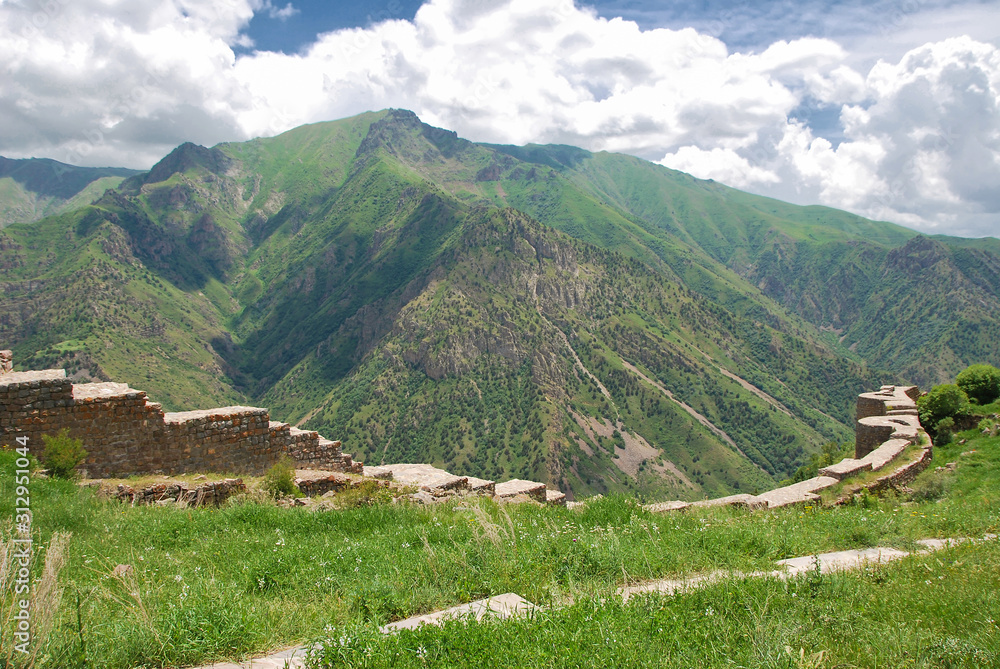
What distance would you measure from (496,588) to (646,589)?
1.50 m

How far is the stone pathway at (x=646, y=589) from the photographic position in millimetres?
4121

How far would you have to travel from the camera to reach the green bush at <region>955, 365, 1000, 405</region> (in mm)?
17656

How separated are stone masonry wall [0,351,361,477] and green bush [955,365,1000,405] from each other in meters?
21.9

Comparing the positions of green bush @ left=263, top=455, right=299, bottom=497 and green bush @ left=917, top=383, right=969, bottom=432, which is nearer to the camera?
green bush @ left=263, top=455, right=299, bottom=497

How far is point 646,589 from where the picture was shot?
209 inches

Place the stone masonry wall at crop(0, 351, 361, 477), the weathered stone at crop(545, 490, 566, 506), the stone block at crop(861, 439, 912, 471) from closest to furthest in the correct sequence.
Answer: the stone masonry wall at crop(0, 351, 361, 477) < the weathered stone at crop(545, 490, 566, 506) < the stone block at crop(861, 439, 912, 471)

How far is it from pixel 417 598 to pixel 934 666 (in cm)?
407

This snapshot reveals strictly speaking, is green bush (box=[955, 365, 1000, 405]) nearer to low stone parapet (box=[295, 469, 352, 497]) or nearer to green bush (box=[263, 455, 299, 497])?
low stone parapet (box=[295, 469, 352, 497])

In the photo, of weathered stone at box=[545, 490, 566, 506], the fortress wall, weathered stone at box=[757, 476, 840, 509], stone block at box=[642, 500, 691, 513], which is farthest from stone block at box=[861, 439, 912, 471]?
weathered stone at box=[545, 490, 566, 506]

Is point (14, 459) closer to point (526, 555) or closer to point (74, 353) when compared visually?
point (526, 555)

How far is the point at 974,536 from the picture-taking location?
7.13 m

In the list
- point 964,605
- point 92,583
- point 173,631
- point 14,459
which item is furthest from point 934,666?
point 14,459

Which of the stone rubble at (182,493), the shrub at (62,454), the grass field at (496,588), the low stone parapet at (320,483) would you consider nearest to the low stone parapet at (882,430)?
the grass field at (496,588)

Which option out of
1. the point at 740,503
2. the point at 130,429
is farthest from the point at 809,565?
the point at 130,429
